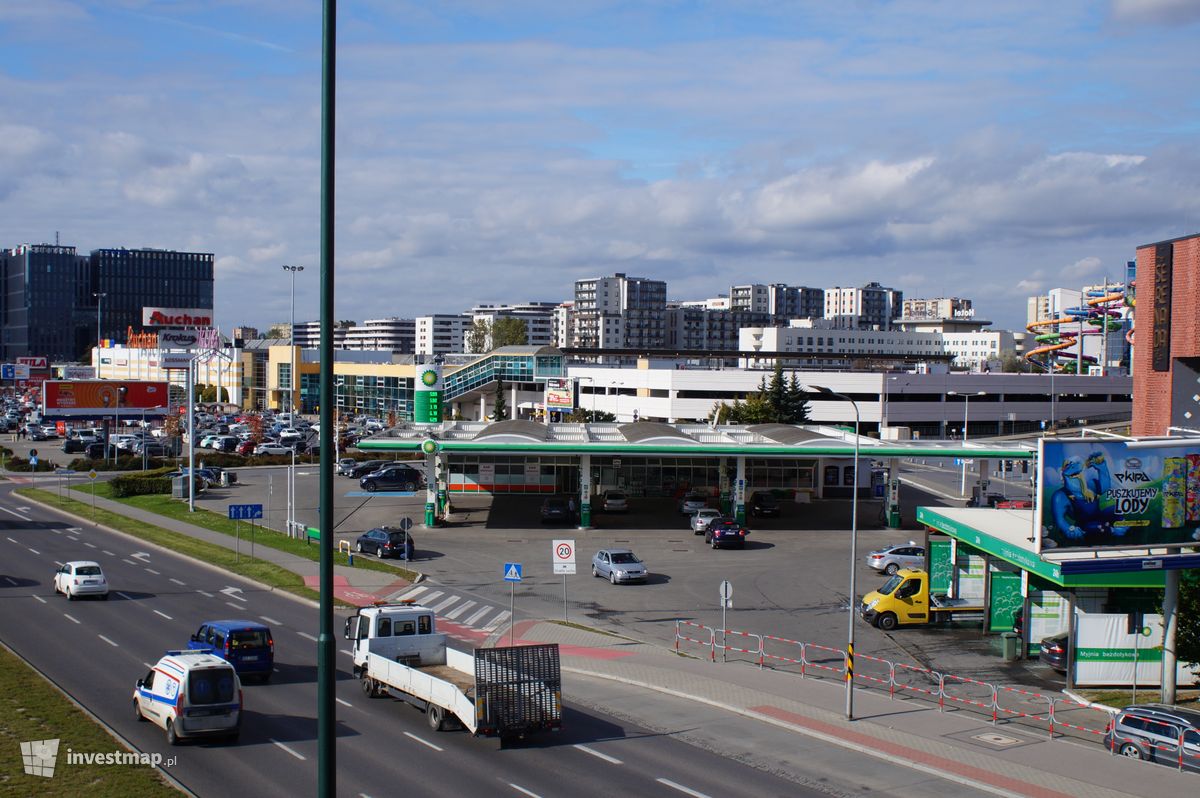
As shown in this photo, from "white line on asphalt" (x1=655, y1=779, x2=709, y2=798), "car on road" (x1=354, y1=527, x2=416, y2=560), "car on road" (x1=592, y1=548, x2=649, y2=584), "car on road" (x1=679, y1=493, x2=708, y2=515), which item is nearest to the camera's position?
"white line on asphalt" (x1=655, y1=779, x2=709, y2=798)

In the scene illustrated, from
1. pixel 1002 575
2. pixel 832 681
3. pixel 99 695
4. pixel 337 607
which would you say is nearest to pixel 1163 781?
pixel 832 681

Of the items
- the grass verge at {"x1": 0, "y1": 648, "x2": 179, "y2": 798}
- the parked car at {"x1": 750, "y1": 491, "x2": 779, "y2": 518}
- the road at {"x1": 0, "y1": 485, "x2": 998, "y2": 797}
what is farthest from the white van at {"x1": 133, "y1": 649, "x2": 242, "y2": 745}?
the parked car at {"x1": 750, "y1": 491, "x2": 779, "y2": 518}

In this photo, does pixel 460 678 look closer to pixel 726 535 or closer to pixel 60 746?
pixel 60 746

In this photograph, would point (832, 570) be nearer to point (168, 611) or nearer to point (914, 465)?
point (168, 611)

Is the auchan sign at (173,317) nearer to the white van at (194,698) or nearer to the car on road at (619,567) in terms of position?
the car on road at (619,567)

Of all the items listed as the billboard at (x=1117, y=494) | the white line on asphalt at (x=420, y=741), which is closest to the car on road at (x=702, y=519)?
the billboard at (x=1117, y=494)

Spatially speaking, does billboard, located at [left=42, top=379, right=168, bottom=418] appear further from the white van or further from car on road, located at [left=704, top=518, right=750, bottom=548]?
the white van

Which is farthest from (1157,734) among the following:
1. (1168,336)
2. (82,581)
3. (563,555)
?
(82,581)
